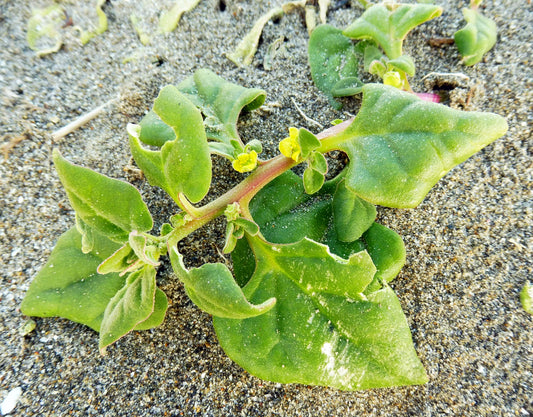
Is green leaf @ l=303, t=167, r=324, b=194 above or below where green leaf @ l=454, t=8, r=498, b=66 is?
below

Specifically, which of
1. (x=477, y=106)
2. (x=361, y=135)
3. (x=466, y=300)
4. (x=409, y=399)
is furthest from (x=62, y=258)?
(x=477, y=106)

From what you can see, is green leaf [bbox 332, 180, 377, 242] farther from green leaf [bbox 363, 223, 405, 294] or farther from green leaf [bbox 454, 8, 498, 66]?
green leaf [bbox 454, 8, 498, 66]

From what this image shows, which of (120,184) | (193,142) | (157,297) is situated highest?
(193,142)

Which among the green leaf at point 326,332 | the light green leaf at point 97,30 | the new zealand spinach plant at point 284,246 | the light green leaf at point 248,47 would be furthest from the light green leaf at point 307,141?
the light green leaf at point 97,30

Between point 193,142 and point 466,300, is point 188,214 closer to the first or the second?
point 193,142

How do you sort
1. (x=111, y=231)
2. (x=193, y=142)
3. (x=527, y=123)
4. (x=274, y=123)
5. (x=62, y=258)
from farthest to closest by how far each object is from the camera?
(x=274, y=123) → (x=527, y=123) → (x=62, y=258) → (x=111, y=231) → (x=193, y=142)

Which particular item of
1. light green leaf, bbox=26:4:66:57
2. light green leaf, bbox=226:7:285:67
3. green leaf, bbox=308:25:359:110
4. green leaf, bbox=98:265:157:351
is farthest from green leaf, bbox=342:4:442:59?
light green leaf, bbox=26:4:66:57
